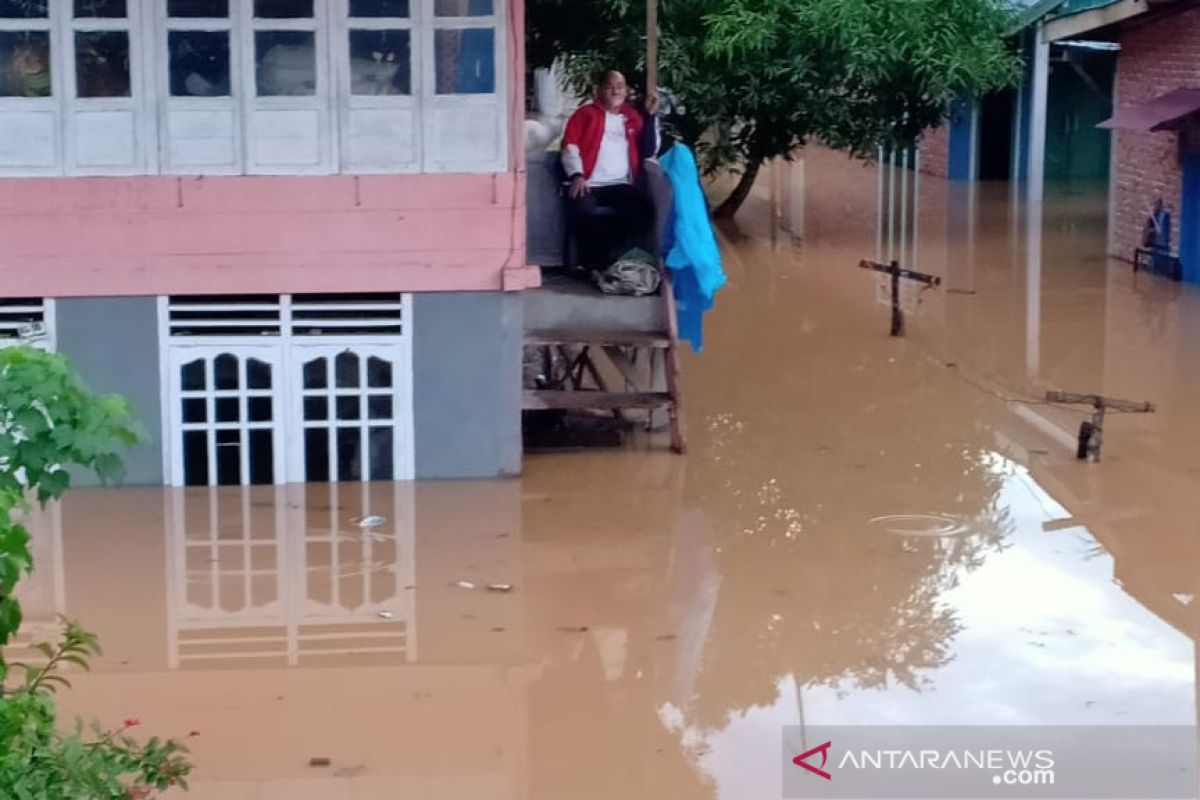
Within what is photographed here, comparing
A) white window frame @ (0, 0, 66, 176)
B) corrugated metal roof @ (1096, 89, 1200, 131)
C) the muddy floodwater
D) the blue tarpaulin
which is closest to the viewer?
the muddy floodwater

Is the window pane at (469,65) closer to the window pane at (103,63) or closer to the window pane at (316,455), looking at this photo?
the window pane at (103,63)

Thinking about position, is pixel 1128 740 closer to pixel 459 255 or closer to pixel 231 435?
pixel 459 255

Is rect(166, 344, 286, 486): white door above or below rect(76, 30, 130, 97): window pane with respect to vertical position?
below

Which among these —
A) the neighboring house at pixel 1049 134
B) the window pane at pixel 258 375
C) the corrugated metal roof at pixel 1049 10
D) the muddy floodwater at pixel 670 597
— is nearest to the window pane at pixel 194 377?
the window pane at pixel 258 375

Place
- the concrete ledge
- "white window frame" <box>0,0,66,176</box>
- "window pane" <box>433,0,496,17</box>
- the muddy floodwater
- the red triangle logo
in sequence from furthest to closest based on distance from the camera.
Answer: the concrete ledge → "window pane" <box>433,0,496,17</box> → "white window frame" <box>0,0,66,176</box> → the muddy floodwater → the red triangle logo

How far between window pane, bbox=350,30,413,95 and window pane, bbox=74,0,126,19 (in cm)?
128

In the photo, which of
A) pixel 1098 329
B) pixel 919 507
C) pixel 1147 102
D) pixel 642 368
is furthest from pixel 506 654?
pixel 1147 102

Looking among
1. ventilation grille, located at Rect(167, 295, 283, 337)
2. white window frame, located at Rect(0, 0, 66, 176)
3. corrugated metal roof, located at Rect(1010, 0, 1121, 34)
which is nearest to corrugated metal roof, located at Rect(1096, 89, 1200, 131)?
corrugated metal roof, located at Rect(1010, 0, 1121, 34)

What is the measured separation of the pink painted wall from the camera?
9562 millimetres

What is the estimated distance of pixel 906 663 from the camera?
7.14 m

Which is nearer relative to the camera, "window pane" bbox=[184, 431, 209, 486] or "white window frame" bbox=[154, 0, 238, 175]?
"white window frame" bbox=[154, 0, 238, 175]

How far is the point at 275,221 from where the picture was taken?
9672mm

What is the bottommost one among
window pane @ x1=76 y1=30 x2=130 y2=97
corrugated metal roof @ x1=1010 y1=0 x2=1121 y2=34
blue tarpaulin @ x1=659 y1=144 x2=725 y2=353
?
blue tarpaulin @ x1=659 y1=144 x2=725 y2=353

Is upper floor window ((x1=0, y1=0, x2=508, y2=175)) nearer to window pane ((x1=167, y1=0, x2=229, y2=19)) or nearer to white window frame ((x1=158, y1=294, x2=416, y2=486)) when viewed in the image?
window pane ((x1=167, y1=0, x2=229, y2=19))
